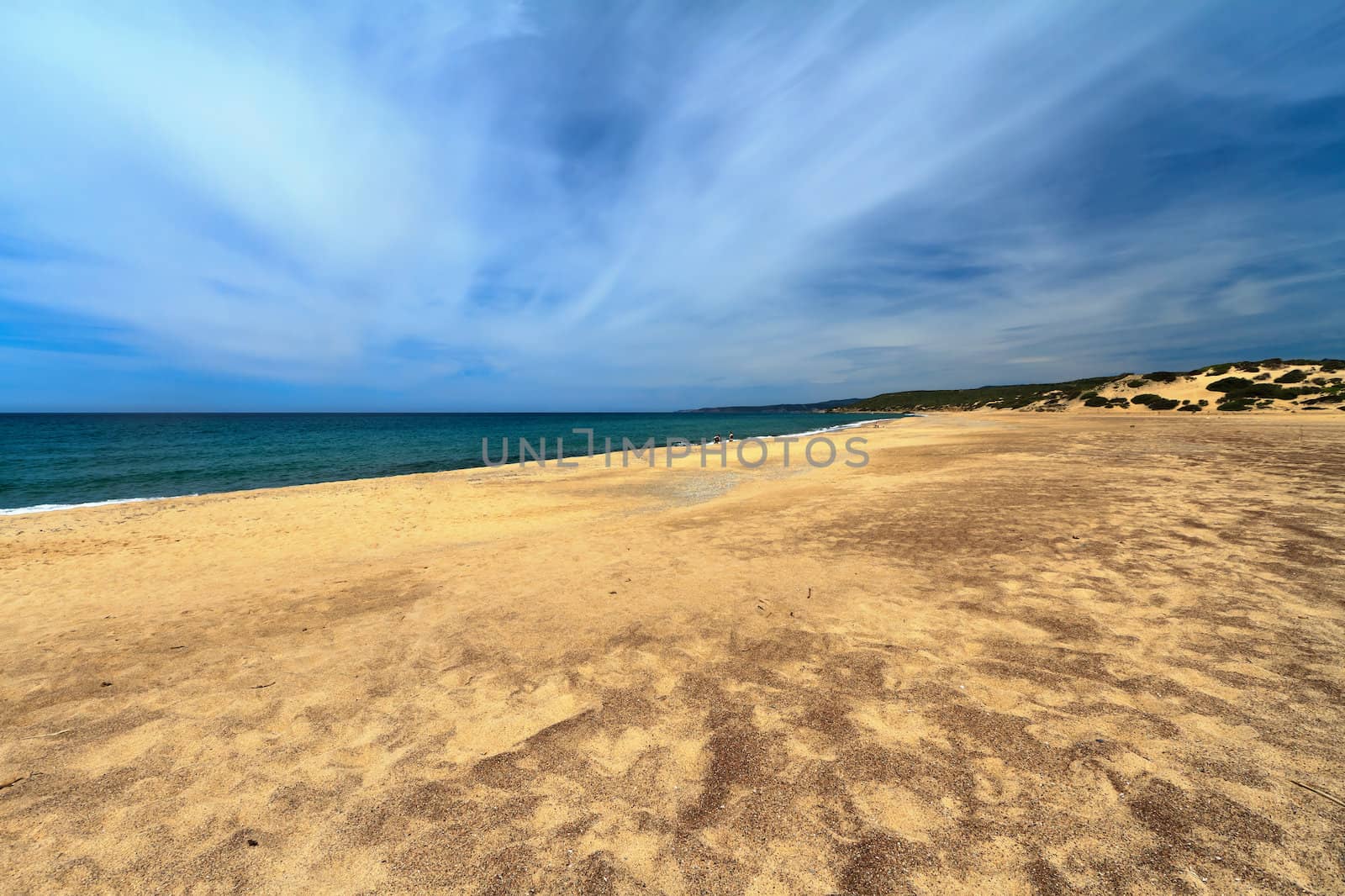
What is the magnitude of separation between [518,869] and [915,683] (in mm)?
3095

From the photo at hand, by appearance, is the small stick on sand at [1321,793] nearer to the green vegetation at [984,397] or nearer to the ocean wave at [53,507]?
the ocean wave at [53,507]

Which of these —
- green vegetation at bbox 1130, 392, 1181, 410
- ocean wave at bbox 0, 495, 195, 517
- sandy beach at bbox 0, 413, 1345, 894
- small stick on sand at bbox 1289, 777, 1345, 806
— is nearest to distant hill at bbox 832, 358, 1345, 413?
green vegetation at bbox 1130, 392, 1181, 410

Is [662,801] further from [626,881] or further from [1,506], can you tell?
[1,506]

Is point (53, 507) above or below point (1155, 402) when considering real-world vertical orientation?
below

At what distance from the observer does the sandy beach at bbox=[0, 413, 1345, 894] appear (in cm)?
249

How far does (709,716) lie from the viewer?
12.0 ft

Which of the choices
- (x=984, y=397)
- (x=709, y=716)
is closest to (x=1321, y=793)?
(x=709, y=716)

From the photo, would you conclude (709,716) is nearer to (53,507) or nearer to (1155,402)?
(53,507)

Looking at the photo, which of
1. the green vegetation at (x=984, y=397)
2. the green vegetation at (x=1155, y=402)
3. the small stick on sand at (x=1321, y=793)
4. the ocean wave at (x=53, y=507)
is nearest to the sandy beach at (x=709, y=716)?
the small stick on sand at (x=1321, y=793)

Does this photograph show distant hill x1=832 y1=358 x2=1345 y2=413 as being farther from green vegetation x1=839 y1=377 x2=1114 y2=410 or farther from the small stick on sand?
the small stick on sand

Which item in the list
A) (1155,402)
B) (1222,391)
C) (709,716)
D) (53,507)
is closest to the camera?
(709,716)

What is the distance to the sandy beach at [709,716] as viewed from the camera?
2.49m

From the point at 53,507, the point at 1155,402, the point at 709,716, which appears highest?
the point at 1155,402

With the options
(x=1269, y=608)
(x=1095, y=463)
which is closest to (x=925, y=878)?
(x=1269, y=608)
